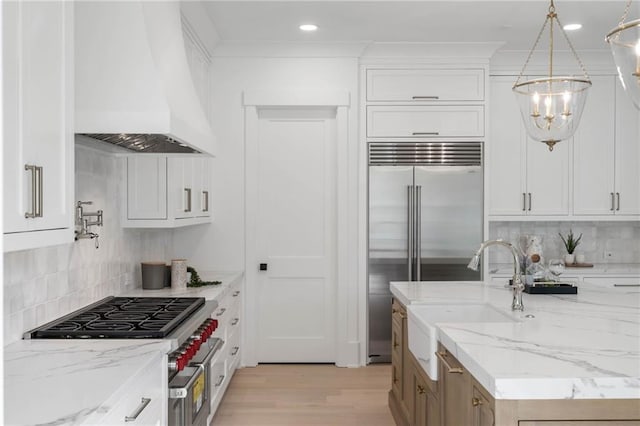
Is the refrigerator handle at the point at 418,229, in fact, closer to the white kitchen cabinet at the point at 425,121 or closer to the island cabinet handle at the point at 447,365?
the white kitchen cabinet at the point at 425,121

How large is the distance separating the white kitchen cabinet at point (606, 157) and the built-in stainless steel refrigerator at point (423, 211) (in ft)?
3.37

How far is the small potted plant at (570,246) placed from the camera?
17.8 ft

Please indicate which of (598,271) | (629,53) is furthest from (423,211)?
(629,53)

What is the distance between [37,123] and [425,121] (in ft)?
12.3

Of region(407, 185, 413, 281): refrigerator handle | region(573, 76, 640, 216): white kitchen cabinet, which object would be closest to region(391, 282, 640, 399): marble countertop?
region(407, 185, 413, 281): refrigerator handle

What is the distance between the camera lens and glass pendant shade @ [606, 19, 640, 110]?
191cm

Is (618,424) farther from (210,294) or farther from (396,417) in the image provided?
(210,294)

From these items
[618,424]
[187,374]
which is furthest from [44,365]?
[618,424]

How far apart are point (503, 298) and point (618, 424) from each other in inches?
61.0

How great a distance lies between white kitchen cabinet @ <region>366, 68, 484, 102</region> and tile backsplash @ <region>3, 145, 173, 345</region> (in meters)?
2.24

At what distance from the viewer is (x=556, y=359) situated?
1.89 metres

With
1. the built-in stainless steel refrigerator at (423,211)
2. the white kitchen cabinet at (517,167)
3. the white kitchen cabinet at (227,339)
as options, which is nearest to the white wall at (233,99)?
the white kitchen cabinet at (227,339)

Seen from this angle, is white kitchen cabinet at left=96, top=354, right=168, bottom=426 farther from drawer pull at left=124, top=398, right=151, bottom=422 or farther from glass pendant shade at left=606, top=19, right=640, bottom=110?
glass pendant shade at left=606, top=19, right=640, bottom=110

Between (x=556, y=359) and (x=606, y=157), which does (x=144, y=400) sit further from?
(x=606, y=157)
